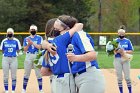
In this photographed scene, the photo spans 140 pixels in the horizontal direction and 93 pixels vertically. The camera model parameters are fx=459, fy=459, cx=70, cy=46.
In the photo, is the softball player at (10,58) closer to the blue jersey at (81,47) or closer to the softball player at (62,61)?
the softball player at (62,61)

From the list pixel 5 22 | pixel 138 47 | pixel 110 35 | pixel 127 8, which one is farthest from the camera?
pixel 127 8

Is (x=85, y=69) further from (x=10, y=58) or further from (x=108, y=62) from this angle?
(x=108, y=62)

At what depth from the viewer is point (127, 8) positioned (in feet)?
185

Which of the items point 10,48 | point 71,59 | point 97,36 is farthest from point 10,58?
point 97,36

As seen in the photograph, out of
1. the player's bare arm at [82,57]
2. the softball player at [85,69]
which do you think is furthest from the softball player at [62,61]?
the player's bare arm at [82,57]

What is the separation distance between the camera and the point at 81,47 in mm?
6500

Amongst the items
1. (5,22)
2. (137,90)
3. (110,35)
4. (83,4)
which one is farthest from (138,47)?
(137,90)

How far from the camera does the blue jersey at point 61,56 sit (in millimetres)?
6695

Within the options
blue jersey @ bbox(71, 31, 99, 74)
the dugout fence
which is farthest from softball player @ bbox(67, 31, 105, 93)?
the dugout fence

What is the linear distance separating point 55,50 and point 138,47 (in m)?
36.9

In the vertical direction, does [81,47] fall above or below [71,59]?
above

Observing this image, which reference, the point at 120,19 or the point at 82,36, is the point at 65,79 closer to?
the point at 82,36

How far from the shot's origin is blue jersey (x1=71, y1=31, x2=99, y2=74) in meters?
6.47

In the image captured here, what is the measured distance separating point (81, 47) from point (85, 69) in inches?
13.5
